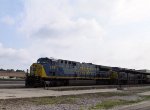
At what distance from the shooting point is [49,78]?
4078 cm

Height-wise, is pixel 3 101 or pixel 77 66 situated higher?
pixel 77 66

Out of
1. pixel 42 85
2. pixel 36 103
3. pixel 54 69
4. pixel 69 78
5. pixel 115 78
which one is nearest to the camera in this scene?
pixel 36 103

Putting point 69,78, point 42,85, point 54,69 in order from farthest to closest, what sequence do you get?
point 69,78, point 54,69, point 42,85

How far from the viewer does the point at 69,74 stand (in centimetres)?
4497

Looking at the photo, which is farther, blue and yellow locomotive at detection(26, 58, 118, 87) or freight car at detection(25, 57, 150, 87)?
freight car at detection(25, 57, 150, 87)

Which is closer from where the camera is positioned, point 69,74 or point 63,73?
point 63,73

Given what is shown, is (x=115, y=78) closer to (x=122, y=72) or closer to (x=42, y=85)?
(x=122, y=72)

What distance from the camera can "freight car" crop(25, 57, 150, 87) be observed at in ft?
130

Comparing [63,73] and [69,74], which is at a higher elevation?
[63,73]

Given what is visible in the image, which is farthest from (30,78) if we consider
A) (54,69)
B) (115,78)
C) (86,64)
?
(115,78)

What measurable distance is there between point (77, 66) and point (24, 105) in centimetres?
2756

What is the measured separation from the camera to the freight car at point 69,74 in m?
39.6

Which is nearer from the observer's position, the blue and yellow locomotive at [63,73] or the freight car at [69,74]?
the blue and yellow locomotive at [63,73]

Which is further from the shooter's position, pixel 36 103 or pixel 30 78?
pixel 30 78
